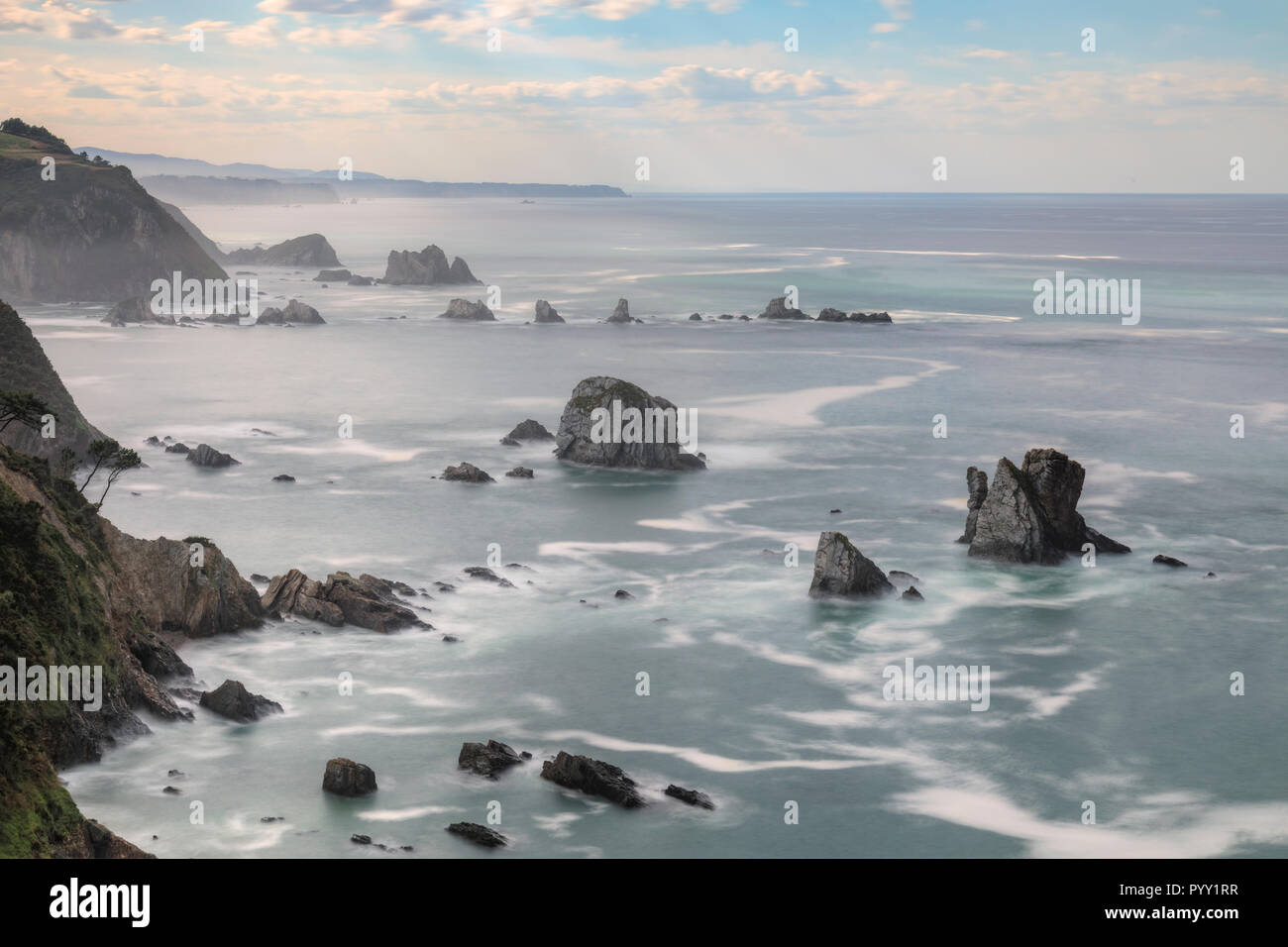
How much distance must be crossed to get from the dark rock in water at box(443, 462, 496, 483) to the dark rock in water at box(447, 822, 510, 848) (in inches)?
2392

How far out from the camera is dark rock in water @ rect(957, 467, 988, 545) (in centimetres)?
8931

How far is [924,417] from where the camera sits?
5566 inches

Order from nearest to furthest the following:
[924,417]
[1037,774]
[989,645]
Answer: [1037,774] → [989,645] → [924,417]

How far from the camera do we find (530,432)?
416 feet

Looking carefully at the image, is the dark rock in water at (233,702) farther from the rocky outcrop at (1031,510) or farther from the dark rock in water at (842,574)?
the rocky outcrop at (1031,510)

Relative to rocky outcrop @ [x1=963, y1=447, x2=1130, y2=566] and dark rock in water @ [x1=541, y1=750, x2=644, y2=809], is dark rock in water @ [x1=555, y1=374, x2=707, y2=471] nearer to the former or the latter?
rocky outcrop @ [x1=963, y1=447, x2=1130, y2=566]

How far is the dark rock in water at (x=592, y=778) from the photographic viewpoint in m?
53.5

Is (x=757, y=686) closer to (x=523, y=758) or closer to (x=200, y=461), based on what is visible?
(x=523, y=758)

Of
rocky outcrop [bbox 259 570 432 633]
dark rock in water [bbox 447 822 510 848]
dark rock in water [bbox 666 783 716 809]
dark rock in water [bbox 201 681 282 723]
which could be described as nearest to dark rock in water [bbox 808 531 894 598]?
rocky outcrop [bbox 259 570 432 633]

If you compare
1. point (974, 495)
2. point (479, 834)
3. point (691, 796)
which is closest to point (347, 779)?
point (479, 834)

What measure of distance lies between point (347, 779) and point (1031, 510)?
160ft
